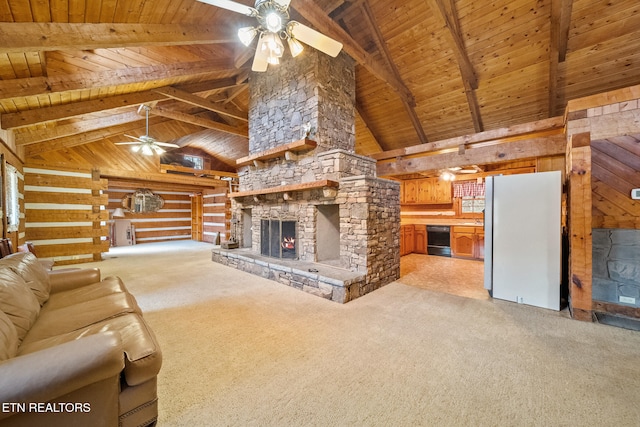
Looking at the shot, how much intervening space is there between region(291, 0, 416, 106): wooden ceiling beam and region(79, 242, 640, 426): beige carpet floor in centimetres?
377

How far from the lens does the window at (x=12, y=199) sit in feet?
13.6

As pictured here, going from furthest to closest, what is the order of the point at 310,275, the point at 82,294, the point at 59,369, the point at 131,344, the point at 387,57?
the point at 387,57, the point at 310,275, the point at 82,294, the point at 131,344, the point at 59,369

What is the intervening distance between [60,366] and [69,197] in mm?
7283

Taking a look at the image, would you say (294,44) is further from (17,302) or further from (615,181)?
(615,181)

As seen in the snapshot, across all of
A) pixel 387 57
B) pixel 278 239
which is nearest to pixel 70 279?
pixel 278 239

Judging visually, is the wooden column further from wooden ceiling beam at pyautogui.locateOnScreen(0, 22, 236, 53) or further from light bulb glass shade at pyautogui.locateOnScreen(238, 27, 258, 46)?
wooden ceiling beam at pyautogui.locateOnScreen(0, 22, 236, 53)

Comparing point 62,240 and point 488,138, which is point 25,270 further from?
point 488,138

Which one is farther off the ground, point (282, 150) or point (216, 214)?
point (282, 150)

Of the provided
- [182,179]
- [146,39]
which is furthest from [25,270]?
[182,179]

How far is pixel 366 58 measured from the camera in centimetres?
423

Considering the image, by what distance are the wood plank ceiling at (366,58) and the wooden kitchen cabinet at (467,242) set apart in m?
2.38

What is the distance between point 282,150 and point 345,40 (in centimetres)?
197

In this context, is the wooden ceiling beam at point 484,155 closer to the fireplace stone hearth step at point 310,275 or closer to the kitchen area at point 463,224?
the kitchen area at point 463,224

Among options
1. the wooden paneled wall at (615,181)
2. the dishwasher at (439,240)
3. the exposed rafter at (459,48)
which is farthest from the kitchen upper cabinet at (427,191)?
the wooden paneled wall at (615,181)
